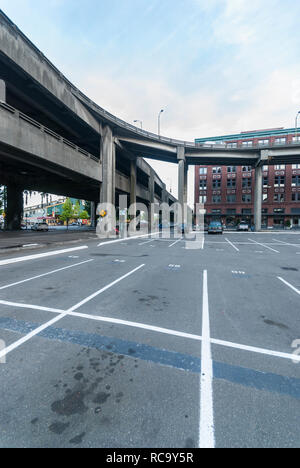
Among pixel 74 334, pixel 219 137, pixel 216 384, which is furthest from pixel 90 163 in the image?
pixel 219 137

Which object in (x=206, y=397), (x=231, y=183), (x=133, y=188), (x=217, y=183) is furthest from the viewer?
(x=217, y=183)

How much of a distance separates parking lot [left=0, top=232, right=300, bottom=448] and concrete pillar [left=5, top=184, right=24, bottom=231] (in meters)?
33.5

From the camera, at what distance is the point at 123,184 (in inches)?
1467

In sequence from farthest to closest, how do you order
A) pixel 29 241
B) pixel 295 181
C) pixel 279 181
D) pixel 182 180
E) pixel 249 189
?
pixel 249 189
pixel 279 181
pixel 295 181
pixel 182 180
pixel 29 241

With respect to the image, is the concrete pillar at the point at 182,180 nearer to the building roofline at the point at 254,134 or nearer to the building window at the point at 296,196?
the building roofline at the point at 254,134

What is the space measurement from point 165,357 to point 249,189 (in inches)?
2761

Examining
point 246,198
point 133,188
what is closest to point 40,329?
point 133,188

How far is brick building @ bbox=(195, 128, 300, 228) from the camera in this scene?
61.8m

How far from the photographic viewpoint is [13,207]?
3425 cm

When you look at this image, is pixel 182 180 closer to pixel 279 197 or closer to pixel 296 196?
pixel 279 197

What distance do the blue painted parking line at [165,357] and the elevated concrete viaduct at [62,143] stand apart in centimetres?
1599

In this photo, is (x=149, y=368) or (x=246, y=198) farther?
(x=246, y=198)

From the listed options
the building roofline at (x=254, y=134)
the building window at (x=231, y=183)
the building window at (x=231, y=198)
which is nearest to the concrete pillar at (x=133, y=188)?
the building window at (x=231, y=198)

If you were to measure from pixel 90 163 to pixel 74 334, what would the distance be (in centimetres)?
2487
